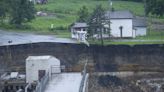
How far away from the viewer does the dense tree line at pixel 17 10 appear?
69.3 metres

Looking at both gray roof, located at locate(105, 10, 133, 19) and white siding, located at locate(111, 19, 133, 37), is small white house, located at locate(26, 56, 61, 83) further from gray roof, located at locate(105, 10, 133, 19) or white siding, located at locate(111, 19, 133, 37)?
gray roof, located at locate(105, 10, 133, 19)

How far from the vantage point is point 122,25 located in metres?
64.2

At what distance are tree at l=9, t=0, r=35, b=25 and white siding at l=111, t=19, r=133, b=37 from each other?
34.8 feet

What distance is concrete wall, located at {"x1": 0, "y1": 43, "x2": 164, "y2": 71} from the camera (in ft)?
181

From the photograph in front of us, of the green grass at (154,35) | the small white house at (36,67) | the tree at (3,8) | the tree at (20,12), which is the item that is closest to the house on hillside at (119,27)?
the green grass at (154,35)

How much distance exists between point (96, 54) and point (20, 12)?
1644cm

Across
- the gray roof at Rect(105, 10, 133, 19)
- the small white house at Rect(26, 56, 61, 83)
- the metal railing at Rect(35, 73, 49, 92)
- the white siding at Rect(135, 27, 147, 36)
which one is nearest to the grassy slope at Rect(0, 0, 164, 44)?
the white siding at Rect(135, 27, 147, 36)

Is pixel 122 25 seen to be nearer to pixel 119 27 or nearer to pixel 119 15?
pixel 119 27

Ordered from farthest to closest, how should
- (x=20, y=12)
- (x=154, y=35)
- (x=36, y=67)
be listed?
(x=20, y=12) < (x=154, y=35) < (x=36, y=67)

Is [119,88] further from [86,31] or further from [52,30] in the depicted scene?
[52,30]

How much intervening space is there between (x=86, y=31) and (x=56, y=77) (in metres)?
14.6

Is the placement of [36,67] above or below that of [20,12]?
below

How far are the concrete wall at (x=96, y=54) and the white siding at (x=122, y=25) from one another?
28.5ft

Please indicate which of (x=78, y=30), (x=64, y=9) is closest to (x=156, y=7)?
(x=78, y=30)
